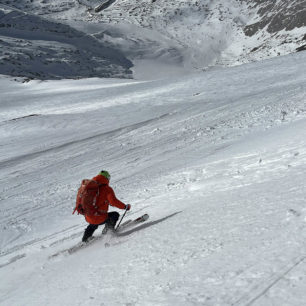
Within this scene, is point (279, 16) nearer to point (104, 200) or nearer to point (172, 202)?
point (172, 202)

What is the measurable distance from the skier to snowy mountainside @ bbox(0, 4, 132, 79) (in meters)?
73.8

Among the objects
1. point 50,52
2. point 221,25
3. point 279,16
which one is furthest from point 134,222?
point 221,25

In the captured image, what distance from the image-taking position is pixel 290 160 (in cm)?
730

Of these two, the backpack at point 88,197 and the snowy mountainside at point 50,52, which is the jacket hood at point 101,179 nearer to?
the backpack at point 88,197

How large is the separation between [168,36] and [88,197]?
11391 cm

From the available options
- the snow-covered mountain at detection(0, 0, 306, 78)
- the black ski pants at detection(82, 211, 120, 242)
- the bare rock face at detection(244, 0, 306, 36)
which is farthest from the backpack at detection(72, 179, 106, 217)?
the bare rock face at detection(244, 0, 306, 36)

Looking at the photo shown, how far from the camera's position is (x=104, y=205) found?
254 inches

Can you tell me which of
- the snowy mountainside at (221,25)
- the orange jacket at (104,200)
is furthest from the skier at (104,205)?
the snowy mountainside at (221,25)

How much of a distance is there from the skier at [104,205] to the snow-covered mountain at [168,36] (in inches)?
3016

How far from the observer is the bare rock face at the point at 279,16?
96.8m

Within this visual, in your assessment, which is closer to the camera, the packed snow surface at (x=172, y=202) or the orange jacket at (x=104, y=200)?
the packed snow surface at (x=172, y=202)

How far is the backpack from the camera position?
6.03 meters

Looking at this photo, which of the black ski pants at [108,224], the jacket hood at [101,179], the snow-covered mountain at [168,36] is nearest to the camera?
the jacket hood at [101,179]

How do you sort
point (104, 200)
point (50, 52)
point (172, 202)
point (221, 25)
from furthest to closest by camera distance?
point (221, 25) → point (50, 52) → point (172, 202) → point (104, 200)
